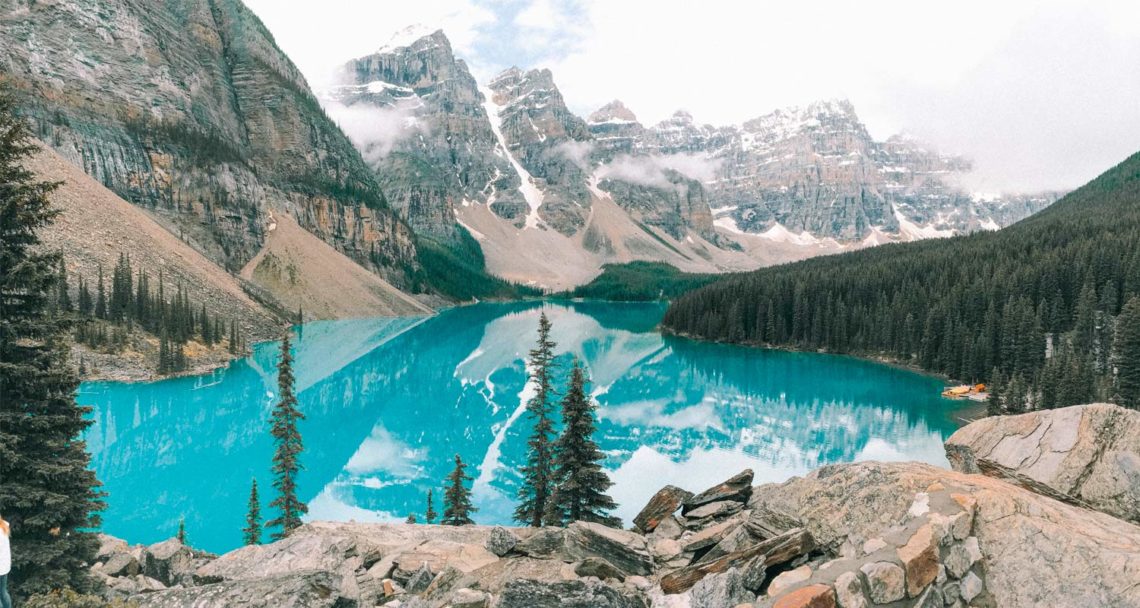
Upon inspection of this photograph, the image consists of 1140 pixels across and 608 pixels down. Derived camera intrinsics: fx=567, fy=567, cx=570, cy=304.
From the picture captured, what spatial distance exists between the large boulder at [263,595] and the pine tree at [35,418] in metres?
2.33

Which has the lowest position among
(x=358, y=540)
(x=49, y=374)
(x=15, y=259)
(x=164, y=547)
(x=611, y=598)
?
(x=164, y=547)

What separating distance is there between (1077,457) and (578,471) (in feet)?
46.3

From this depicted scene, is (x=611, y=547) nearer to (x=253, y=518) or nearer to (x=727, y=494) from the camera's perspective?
(x=727, y=494)

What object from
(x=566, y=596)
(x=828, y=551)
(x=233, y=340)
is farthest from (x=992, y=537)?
(x=233, y=340)

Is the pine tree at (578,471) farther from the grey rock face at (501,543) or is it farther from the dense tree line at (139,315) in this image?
the dense tree line at (139,315)

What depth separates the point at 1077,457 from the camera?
9859 mm

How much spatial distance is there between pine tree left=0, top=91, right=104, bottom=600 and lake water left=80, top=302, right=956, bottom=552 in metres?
15.4

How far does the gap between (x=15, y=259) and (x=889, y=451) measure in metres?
47.0

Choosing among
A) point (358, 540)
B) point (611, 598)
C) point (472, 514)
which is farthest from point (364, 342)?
point (611, 598)

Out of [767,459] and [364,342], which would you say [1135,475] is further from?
[364,342]

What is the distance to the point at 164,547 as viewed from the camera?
14414mm

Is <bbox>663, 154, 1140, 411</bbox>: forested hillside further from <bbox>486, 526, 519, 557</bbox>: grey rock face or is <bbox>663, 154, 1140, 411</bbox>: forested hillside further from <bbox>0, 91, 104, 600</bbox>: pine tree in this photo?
<bbox>0, 91, 104, 600</bbox>: pine tree

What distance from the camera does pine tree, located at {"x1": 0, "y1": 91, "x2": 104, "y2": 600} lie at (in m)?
10.6

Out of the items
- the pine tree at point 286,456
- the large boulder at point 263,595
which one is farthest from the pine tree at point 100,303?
the large boulder at point 263,595
